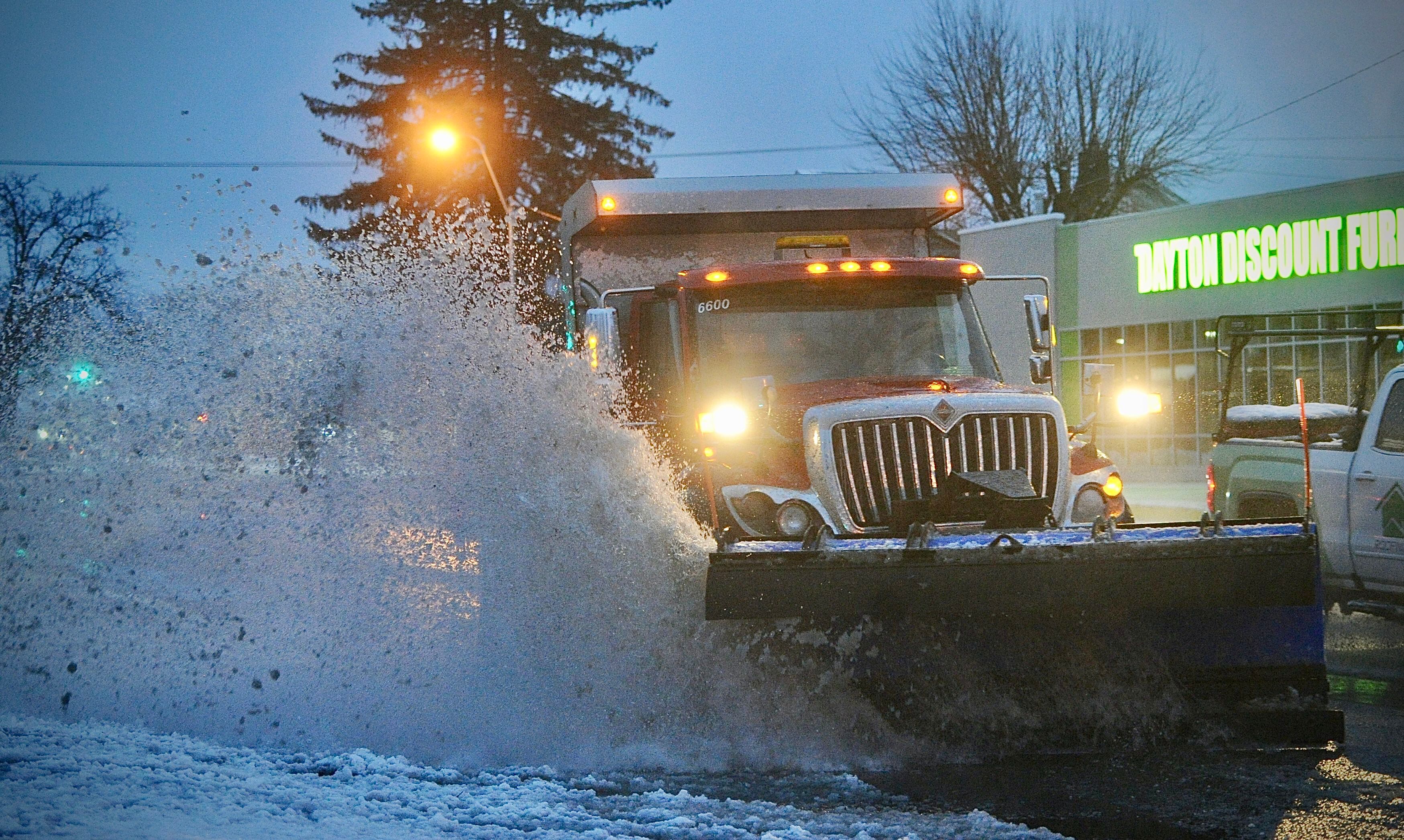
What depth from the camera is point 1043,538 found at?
5.97 m

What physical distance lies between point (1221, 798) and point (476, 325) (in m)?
4.78

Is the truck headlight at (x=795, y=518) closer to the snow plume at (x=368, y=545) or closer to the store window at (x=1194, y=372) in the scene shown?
the snow plume at (x=368, y=545)

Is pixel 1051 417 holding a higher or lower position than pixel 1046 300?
lower

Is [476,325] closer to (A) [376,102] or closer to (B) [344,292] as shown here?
(B) [344,292]

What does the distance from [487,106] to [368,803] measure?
3872cm

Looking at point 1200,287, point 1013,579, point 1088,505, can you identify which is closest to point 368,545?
point 1013,579

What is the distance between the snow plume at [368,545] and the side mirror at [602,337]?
206mm

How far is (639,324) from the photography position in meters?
8.76

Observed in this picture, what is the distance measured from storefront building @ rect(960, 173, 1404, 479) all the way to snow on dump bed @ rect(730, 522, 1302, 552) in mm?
19448

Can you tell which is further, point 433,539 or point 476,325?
point 476,325

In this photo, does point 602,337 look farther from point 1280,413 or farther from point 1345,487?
point 1280,413

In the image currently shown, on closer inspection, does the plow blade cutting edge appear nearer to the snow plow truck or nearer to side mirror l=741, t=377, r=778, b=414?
the snow plow truck

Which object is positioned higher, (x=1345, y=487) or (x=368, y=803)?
(x=1345, y=487)

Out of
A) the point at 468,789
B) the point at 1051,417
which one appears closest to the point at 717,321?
the point at 1051,417
